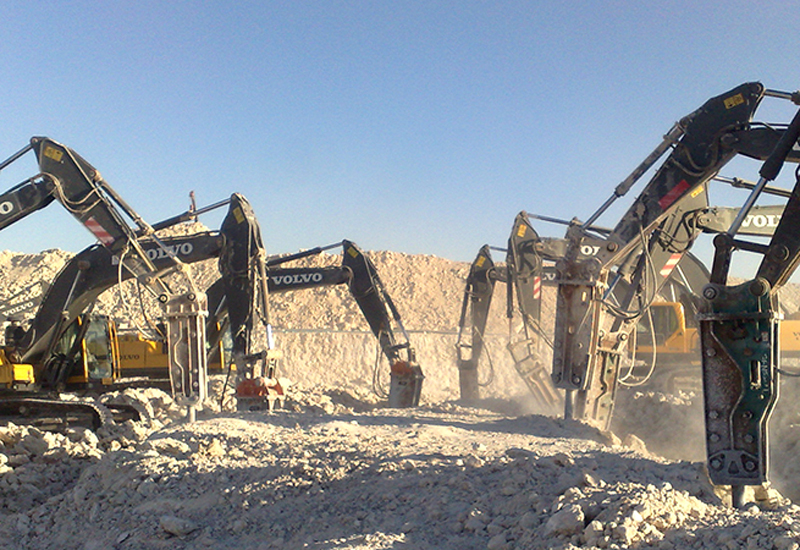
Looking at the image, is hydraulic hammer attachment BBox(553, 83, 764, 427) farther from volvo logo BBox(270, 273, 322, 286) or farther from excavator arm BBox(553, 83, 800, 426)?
volvo logo BBox(270, 273, 322, 286)

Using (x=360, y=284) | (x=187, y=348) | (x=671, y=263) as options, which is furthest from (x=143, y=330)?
(x=671, y=263)

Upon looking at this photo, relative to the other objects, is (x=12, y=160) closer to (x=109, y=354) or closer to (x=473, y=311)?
(x=109, y=354)

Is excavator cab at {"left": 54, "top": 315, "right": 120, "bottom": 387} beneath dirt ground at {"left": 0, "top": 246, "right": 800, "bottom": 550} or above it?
above

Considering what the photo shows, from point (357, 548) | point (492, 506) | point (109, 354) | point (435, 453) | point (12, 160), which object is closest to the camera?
point (357, 548)

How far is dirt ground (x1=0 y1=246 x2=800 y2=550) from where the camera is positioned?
4.55m

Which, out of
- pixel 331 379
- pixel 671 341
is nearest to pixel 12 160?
pixel 671 341

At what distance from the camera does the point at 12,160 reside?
1181 centimetres

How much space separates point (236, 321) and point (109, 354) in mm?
3701

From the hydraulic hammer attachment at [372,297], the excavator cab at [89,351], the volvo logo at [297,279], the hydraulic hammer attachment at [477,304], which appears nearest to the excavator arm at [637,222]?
the hydraulic hammer attachment at [372,297]

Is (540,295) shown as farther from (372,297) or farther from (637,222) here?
(637,222)

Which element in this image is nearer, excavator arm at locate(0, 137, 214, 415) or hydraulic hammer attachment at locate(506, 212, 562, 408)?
excavator arm at locate(0, 137, 214, 415)

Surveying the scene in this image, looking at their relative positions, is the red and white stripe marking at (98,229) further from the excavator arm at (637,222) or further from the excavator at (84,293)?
the excavator arm at (637,222)

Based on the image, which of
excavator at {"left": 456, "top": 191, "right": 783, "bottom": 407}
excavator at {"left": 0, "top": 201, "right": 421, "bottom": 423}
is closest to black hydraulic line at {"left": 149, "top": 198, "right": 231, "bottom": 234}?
excavator at {"left": 0, "top": 201, "right": 421, "bottom": 423}

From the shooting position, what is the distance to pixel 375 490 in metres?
5.86
